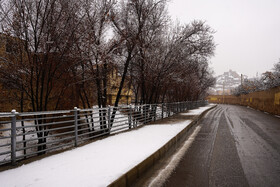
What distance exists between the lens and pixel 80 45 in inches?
360

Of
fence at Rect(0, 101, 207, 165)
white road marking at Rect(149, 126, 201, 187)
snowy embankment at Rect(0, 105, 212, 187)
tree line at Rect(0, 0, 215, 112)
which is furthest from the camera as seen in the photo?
tree line at Rect(0, 0, 215, 112)

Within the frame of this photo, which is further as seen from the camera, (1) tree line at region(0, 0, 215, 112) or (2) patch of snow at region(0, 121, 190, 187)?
(1) tree line at region(0, 0, 215, 112)

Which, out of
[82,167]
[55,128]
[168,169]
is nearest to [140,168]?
[168,169]

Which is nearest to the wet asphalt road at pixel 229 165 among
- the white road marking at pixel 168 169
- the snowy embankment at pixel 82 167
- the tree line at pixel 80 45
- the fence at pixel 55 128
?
the white road marking at pixel 168 169

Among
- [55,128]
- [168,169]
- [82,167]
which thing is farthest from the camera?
[55,128]

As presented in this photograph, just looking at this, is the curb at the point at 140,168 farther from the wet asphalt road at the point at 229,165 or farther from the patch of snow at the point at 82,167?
the wet asphalt road at the point at 229,165

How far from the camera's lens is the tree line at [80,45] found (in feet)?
24.4

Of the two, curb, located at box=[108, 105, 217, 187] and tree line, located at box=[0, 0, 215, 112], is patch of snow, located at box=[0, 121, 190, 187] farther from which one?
tree line, located at box=[0, 0, 215, 112]

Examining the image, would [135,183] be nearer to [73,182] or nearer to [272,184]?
[73,182]

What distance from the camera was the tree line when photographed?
7430 mm

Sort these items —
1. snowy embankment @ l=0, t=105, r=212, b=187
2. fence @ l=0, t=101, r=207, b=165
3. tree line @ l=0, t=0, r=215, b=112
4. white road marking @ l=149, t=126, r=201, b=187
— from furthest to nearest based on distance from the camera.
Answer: tree line @ l=0, t=0, r=215, b=112, fence @ l=0, t=101, r=207, b=165, white road marking @ l=149, t=126, r=201, b=187, snowy embankment @ l=0, t=105, r=212, b=187

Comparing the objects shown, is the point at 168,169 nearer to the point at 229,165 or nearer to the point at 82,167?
the point at 229,165

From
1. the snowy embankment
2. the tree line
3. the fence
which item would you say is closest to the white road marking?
the snowy embankment

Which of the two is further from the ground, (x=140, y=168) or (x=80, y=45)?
(x=80, y=45)
